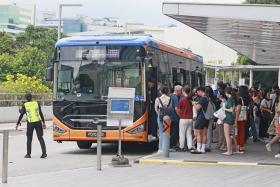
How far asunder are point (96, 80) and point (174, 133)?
2.57m

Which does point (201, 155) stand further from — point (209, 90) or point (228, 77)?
point (228, 77)

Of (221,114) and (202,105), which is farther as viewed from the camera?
(202,105)

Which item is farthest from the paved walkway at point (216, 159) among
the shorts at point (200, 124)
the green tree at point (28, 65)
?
the green tree at point (28, 65)

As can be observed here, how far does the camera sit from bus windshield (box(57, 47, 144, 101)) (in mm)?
15758

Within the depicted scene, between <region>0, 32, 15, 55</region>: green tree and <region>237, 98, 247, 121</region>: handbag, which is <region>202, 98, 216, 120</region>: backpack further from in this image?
<region>0, 32, 15, 55</region>: green tree

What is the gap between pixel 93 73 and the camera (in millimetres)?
15938

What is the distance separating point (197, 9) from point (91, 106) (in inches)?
150

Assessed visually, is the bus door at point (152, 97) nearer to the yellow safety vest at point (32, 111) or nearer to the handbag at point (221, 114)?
the handbag at point (221, 114)

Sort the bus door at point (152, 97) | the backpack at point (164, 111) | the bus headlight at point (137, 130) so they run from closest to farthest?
the backpack at point (164, 111), the bus headlight at point (137, 130), the bus door at point (152, 97)

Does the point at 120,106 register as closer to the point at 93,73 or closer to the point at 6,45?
the point at 93,73

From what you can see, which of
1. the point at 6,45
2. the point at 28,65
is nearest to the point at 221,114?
the point at 28,65

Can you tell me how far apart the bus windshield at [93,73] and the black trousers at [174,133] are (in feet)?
4.14

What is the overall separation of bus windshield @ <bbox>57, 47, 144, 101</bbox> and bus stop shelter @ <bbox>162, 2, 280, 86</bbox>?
6.16 feet

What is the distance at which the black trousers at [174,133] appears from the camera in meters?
16.2
